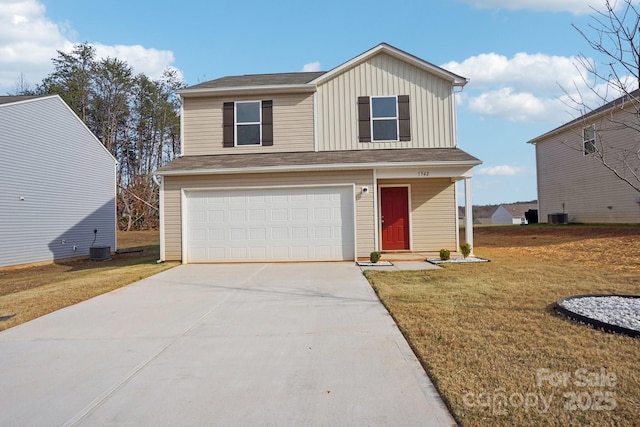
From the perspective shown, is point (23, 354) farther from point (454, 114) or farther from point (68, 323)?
point (454, 114)

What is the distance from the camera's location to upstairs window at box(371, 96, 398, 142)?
12.8m

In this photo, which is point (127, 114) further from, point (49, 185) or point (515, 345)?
point (515, 345)

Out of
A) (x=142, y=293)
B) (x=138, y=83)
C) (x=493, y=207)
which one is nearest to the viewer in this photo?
(x=142, y=293)

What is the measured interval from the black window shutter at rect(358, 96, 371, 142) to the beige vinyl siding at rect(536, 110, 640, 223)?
8.27m

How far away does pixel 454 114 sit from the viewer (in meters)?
12.7

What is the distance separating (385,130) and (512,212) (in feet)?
172

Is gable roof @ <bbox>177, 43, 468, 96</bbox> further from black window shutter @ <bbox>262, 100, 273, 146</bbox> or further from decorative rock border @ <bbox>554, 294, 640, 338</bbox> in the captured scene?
decorative rock border @ <bbox>554, 294, 640, 338</bbox>

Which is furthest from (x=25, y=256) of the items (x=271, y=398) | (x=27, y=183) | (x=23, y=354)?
(x=271, y=398)

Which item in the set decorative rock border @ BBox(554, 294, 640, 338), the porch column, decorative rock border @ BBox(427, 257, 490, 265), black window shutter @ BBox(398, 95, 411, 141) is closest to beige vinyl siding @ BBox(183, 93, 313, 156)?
black window shutter @ BBox(398, 95, 411, 141)

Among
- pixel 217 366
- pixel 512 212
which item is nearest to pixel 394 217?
pixel 217 366

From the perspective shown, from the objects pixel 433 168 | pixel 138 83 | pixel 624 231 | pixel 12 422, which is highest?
pixel 138 83

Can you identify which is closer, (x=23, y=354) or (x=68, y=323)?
(x=23, y=354)

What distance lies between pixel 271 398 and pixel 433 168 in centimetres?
935

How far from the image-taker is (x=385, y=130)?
42.0 feet
